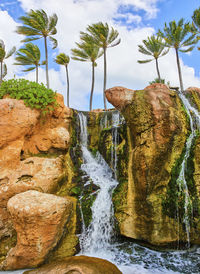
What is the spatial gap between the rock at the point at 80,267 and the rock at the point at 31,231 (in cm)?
38

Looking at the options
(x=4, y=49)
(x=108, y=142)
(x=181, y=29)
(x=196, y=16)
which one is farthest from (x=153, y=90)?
(x=4, y=49)

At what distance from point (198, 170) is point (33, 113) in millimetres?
6560

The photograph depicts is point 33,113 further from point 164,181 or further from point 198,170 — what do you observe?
point 198,170

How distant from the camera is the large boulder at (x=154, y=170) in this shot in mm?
5784

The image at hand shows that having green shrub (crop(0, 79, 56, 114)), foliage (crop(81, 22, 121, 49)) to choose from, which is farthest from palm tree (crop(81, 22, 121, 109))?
green shrub (crop(0, 79, 56, 114))

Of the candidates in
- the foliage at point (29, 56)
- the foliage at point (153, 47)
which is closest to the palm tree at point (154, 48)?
the foliage at point (153, 47)

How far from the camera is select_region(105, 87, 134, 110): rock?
22.7ft

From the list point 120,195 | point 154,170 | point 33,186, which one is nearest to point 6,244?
point 33,186

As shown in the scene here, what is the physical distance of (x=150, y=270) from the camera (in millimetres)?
4961

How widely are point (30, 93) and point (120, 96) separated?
12.5ft

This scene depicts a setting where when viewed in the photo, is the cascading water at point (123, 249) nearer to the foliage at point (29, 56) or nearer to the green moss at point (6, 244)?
the green moss at point (6, 244)

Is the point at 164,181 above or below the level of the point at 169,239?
above

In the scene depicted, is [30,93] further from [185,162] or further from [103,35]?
[103,35]

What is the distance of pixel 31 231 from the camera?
5.20 metres
